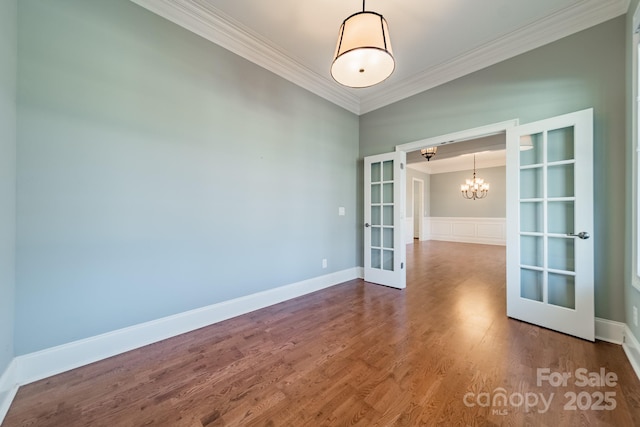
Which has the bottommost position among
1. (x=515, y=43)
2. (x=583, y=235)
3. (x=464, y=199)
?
(x=583, y=235)

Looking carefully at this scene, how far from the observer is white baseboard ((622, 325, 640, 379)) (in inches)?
66.7

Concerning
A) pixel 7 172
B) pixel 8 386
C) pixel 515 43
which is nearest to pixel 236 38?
pixel 7 172

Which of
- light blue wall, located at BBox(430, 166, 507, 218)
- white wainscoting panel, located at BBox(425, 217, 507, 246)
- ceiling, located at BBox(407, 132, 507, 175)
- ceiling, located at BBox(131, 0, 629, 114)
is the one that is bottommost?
white wainscoting panel, located at BBox(425, 217, 507, 246)

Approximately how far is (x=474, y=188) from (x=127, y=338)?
967cm

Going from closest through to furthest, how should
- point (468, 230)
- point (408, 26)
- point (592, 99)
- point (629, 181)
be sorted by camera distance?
point (629, 181) → point (592, 99) → point (408, 26) → point (468, 230)

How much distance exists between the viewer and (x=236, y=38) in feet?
8.46

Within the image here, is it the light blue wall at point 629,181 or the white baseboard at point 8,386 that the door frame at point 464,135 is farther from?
the white baseboard at point 8,386

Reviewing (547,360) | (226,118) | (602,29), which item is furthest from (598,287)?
(226,118)

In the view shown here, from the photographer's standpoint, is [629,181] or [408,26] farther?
[408,26]

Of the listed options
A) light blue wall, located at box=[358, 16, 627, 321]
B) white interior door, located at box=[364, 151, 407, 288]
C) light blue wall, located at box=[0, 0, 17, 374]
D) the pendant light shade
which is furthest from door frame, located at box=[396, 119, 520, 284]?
light blue wall, located at box=[0, 0, 17, 374]

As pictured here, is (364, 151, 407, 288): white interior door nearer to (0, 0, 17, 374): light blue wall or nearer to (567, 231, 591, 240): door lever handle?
(567, 231, 591, 240): door lever handle

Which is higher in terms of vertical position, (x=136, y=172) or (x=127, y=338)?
(x=136, y=172)

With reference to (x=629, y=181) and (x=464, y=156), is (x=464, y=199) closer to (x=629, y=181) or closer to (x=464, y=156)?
(x=464, y=156)

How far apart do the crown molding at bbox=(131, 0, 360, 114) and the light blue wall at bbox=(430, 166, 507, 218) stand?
7.64 meters
